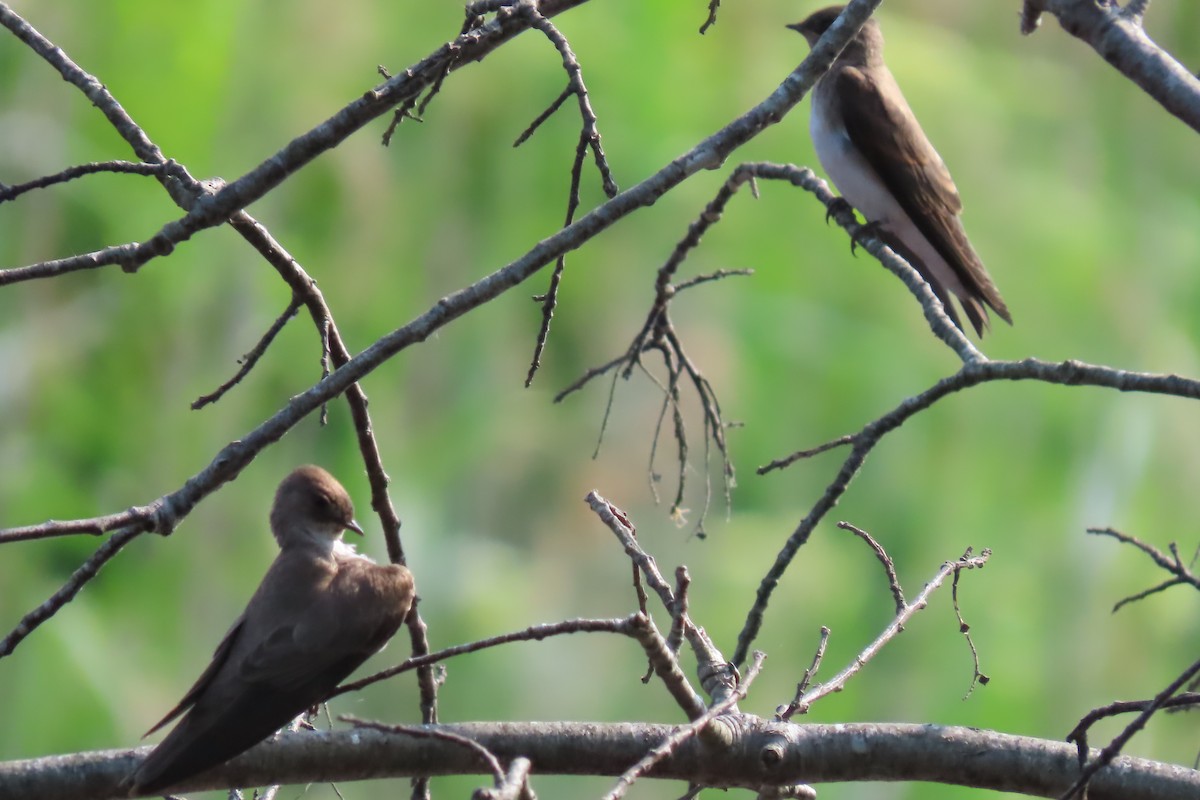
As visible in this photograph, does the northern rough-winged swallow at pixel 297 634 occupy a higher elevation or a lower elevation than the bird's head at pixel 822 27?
lower

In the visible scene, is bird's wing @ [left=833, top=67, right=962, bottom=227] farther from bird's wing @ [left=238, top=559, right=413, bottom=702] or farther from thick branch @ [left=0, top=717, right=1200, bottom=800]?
thick branch @ [left=0, top=717, right=1200, bottom=800]

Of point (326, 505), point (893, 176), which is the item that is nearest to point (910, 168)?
point (893, 176)

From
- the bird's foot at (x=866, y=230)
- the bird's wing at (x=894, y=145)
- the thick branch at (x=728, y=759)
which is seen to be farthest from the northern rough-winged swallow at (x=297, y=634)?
the bird's wing at (x=894, y=145)

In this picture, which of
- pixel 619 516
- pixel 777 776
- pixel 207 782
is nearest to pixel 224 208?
pixel 619 516

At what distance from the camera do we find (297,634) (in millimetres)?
2941

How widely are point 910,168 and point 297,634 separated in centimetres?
366

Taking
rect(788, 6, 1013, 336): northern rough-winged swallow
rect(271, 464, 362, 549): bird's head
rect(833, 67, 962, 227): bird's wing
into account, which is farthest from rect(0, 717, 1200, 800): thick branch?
rect(833, 67, 962, 227): bird's wing

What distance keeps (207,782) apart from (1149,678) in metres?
5.01

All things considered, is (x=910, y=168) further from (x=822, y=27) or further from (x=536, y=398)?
(x=536, y=398)

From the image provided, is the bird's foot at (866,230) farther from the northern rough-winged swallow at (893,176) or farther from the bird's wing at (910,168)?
the bird's wing at (910,168)

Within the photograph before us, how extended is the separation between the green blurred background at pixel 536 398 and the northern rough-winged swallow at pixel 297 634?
2229 millimetres

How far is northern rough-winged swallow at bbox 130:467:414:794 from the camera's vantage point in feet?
8.59

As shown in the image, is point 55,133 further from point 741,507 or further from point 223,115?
point 741,507

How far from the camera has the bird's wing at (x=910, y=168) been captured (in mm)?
5363
